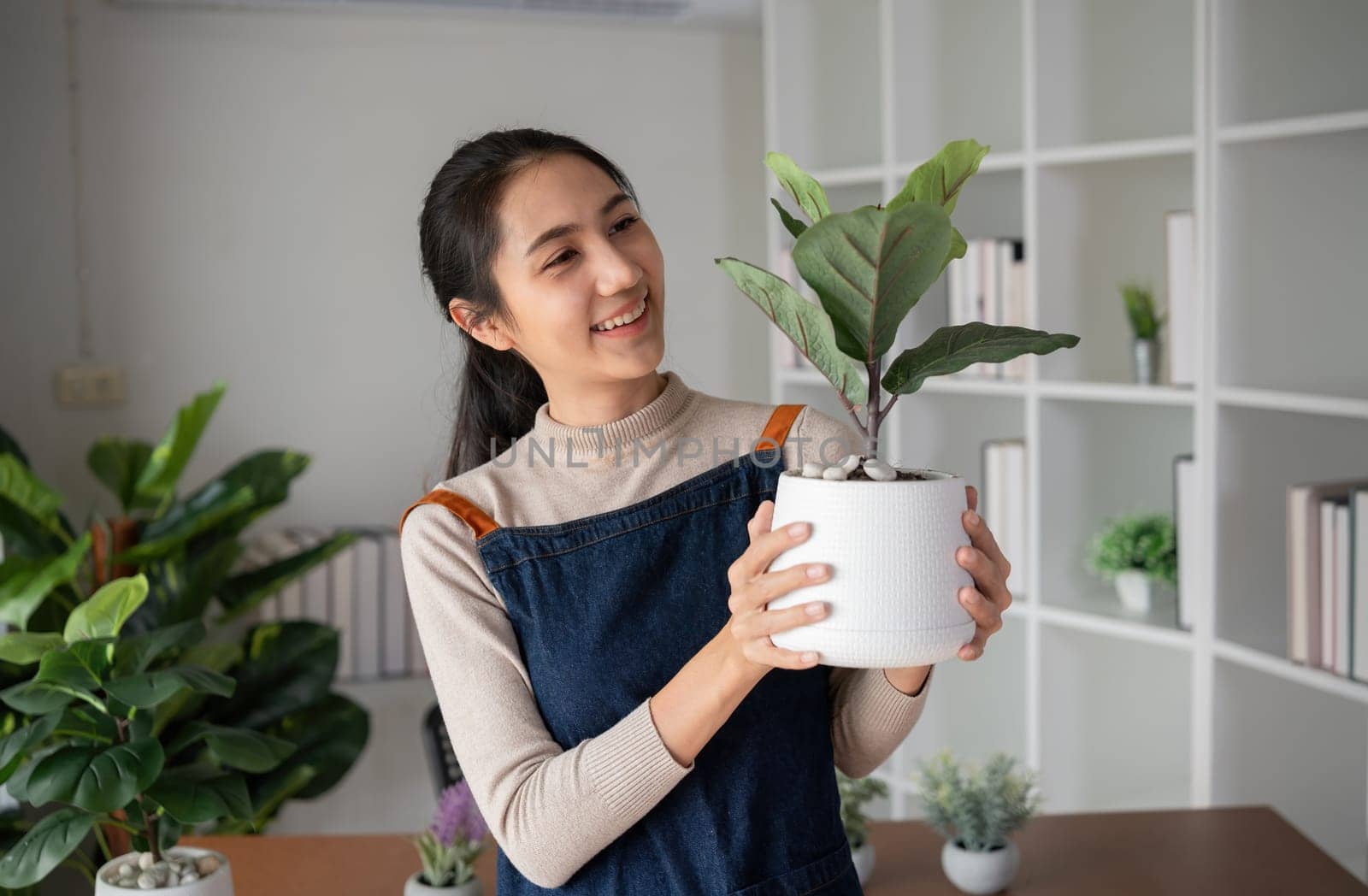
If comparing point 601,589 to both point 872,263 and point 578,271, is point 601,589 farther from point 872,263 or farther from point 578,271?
point 872,263

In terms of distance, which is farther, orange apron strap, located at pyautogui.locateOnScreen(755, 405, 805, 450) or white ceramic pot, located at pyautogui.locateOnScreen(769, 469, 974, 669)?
orange apron strap, located at pyautogui.locateOnScreen(755, 405, 805, 450)

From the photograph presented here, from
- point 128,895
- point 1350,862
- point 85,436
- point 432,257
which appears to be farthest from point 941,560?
point 85,436

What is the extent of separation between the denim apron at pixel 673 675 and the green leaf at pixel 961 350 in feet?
1.13

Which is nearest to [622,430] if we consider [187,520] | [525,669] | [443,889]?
[525,669]

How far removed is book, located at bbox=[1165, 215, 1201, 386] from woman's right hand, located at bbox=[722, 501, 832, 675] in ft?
5.42

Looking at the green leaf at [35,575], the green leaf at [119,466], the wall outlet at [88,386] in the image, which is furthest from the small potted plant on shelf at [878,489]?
the wall outlet at [88,386]

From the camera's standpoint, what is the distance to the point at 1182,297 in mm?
2381

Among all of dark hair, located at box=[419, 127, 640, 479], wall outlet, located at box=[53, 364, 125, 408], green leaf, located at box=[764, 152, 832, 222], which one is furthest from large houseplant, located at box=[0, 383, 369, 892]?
green leaf, located at box=[764, 152, 832, 222]

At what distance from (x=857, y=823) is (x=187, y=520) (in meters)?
1.75

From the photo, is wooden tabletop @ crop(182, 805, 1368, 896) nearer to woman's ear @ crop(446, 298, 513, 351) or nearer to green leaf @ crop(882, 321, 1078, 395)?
woman's ear @ crop(446, 298, 513, 351)

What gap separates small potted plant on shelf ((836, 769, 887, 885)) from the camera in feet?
Result: 5.27

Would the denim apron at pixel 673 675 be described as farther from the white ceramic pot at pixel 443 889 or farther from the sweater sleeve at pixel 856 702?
the white ceramic pot at pixel 443 889

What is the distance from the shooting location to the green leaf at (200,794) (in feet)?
4.85

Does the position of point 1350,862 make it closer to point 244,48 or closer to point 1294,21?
point 1294,21
